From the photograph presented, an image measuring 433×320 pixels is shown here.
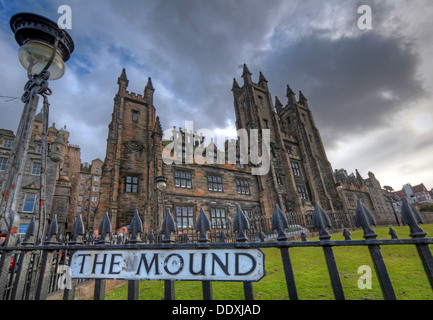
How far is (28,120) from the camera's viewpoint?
9.83 feet

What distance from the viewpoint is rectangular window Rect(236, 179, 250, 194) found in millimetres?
21859

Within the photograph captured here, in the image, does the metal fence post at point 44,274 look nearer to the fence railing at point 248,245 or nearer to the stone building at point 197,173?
the fence railing at point 248,245

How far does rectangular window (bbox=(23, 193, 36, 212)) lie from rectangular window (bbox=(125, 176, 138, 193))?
12.4 meters

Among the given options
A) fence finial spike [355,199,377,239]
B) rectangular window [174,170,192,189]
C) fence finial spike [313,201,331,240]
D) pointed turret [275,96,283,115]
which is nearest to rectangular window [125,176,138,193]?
rectangular window [174,170,192,189]

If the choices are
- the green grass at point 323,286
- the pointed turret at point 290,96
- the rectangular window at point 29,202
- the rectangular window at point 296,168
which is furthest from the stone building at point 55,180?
the pointed turret at point 290,96

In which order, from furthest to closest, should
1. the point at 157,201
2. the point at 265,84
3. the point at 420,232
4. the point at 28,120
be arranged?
the point at 265,84
the point at 157,201
the point at 28,120
the point at 420,232

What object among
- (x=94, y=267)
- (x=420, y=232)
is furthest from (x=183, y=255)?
(x=420, y=232)

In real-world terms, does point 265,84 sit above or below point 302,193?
above

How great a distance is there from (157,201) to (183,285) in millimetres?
11573

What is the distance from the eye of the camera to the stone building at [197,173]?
17.3 metres

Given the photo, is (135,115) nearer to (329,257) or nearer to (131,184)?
(131,184)

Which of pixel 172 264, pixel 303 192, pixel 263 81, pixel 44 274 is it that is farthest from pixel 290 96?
pixel 44 274

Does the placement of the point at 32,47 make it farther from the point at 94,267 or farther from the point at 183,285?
the point at 183,285

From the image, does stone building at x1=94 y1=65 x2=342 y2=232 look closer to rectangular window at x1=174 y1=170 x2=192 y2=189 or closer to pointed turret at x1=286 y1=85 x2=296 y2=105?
rectangular window at x1=174 y1=170 x2=192 y2=189
